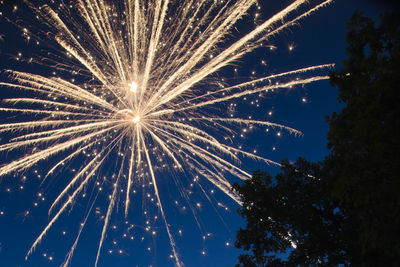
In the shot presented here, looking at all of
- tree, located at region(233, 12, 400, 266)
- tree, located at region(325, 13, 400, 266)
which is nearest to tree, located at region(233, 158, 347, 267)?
tree, located at region(233, 12, 400, 266)

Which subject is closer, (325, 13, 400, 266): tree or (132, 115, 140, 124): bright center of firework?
(325, 13, 400, 266): tree

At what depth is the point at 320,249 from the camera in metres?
9.69

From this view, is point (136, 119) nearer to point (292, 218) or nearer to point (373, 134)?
point (292, 218)

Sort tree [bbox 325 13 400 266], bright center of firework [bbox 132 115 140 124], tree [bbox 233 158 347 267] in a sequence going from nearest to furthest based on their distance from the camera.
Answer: tree [bbox 325 13 400 266]
tree [bbox 233 158 347 267]
bright center of firework [bbox 132 115 140 124]

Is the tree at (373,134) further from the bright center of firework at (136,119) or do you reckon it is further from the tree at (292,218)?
the bright center of firework at (136,119)

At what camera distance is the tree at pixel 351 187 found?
6.38 meters

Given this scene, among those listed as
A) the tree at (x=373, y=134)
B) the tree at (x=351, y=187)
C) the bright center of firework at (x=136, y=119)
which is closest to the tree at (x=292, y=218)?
the tree at (x=351, y=187)

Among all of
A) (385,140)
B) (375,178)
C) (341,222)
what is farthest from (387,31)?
(341,222)

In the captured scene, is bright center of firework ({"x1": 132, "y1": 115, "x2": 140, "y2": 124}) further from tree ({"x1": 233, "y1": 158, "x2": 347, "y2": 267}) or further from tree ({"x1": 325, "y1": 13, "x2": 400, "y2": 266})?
tree ({"x1": 325, "y1": 13, "x2": 400, "y2": 266})

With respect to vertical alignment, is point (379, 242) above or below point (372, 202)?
below

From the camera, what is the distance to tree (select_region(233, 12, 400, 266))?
638 cm

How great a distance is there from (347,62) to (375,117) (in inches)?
91.5

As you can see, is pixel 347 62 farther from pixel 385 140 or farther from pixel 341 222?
pixel 341 222

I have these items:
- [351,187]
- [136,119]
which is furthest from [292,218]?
[136,119]
